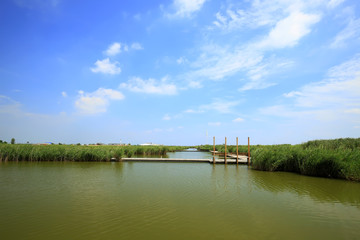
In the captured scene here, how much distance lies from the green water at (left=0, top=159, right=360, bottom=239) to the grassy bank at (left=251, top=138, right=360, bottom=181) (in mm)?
2308

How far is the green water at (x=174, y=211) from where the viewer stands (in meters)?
4.70

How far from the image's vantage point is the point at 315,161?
12.6 m

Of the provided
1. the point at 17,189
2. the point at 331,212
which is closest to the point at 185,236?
the point at 331,212

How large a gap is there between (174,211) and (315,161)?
10.8 m

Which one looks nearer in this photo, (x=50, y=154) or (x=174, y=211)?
(x=174, y=211)

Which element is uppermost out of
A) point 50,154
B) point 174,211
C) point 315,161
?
point 315,161

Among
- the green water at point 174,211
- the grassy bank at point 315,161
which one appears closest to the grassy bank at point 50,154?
the green water at point 174,211

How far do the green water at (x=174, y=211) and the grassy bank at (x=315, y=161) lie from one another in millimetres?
2308

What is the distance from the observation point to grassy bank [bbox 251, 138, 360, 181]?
11.2 m

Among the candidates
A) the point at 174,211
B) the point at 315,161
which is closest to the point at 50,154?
the point at 174,211

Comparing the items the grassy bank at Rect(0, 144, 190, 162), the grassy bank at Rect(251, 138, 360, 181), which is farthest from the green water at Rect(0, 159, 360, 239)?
the grassy bank at Rect(0, 144, 190, 162)

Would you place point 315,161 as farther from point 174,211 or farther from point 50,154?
point 50,154

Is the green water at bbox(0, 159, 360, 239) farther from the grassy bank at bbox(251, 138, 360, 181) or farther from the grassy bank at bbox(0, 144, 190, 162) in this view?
the grassy bank at bbox(0, 144, 190, 162)

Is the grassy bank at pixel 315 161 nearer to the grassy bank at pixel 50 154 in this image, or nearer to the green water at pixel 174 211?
the green water at pixel 174 211
